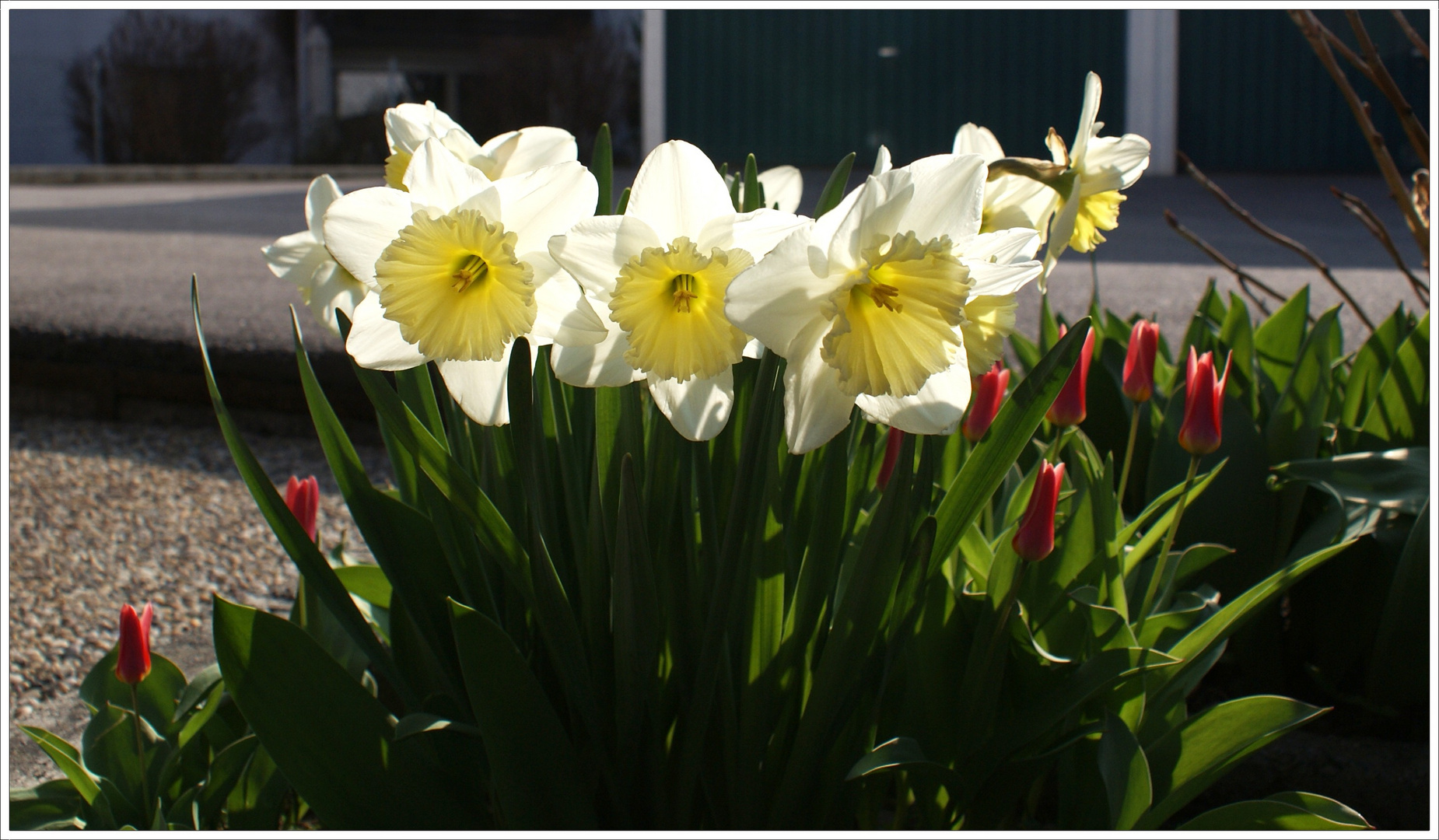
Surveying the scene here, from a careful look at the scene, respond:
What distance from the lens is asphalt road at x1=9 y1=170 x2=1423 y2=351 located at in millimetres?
2963

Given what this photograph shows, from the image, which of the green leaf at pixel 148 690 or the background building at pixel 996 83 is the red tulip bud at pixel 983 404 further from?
the background building at pixel 996 83

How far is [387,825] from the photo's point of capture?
0.85m

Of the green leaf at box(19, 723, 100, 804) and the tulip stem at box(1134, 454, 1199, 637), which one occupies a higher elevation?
the tulip stem at box(1134, 454, 1199, 637)

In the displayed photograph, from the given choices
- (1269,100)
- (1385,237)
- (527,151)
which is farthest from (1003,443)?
(1269,100)

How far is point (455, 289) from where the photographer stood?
636 millimetres

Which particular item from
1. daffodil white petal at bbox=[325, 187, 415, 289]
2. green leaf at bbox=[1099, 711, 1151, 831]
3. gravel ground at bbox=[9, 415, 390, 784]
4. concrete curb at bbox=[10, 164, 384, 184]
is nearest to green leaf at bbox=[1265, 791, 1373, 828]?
green leaf at bbox=[1099, 711, 1151, 831]

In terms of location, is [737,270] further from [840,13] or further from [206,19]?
[206,19]

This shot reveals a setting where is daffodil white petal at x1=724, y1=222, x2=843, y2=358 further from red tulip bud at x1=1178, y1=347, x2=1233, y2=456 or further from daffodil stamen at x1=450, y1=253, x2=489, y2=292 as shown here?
red tulip bud at x1=1178, y1=347, x2=1233, y2=456

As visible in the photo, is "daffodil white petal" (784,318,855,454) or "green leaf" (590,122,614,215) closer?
"daffodil white petal" (784,318,855,454)

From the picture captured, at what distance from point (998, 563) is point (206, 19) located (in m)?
15.5

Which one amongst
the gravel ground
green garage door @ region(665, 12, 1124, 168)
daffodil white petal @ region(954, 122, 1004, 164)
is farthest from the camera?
green garage door @ region(665, 12, 1124, 168)

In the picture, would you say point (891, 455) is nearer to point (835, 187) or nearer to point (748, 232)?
point (835, 187)

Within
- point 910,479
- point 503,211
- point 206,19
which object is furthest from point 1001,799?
point 206,19

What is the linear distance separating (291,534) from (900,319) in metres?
0.56
